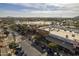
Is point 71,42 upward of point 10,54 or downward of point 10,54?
upward

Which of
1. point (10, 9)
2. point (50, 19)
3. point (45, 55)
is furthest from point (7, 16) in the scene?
point (45, 55)

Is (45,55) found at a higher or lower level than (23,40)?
lower

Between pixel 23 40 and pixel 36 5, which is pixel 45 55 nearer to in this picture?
pixel 23 40

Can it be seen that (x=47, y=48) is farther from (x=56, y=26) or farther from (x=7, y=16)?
(x=7, y=16)

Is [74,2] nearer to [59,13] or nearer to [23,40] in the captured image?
[59,13]

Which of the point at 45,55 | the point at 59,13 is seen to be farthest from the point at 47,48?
the point at 59,13

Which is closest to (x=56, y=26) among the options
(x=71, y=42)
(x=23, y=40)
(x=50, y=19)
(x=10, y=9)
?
(x=50, y=19)

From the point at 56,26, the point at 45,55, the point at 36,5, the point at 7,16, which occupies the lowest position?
the point at 45,55
